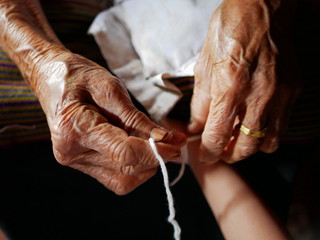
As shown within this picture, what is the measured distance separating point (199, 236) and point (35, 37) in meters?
0.86

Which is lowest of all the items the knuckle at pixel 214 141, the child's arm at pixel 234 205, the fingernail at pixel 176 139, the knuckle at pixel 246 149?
the child's arm at pixel 234 205

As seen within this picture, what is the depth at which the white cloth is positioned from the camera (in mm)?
931

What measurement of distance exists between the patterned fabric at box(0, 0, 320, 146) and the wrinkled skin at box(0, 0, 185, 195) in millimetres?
159

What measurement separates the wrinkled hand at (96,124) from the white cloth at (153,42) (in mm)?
273

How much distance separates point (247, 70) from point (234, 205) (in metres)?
0.43

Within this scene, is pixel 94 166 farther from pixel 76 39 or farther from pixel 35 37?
pixel 76 39

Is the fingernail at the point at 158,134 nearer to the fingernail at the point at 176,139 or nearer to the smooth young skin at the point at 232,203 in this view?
the fingernail at the point at 176,139

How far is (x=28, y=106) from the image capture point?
0.93 m

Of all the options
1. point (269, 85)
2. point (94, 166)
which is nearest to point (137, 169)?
point (94, 166)

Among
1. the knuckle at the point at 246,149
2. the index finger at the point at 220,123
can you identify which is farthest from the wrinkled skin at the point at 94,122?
the knuckle at the point at 246,149

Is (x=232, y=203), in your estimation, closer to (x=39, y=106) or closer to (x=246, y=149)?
(x=246, y=149)

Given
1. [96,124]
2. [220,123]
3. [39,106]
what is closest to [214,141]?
[220,123]

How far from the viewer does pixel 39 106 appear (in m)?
0.93

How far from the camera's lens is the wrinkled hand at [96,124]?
0.62 m
